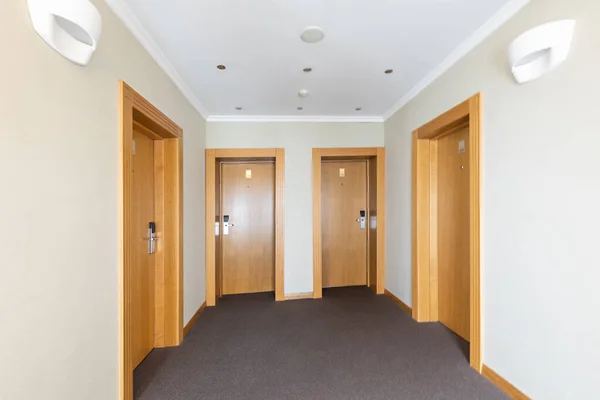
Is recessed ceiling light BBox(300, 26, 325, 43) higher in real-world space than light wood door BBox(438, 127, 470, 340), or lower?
higher

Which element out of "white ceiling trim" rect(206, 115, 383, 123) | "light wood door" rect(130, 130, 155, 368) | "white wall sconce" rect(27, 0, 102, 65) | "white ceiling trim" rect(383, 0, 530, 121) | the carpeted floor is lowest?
the carpeted floor

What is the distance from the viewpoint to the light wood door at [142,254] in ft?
7.04

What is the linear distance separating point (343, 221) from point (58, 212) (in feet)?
11.2

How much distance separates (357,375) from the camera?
2076 millimetres

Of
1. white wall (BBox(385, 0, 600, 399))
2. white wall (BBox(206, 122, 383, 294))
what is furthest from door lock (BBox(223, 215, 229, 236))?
white wall (BBox(385, 0, 600, 399))

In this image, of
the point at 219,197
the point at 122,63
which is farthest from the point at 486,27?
the point at 219,197

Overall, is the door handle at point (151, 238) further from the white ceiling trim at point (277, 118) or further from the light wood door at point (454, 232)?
the light wood door at point (454, 232)

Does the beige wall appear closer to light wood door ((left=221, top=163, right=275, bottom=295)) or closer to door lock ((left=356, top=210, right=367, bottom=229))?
light wood door ((left=221, top=163, right=275, bottom=295))

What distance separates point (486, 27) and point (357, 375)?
2.59 meters

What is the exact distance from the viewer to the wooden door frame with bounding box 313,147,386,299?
371cm

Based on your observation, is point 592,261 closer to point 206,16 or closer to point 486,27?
point 486,27

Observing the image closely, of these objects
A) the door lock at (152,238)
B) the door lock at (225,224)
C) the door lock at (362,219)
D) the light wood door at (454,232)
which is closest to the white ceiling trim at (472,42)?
the light wood door at (454,232)

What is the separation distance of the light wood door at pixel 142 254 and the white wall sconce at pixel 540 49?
2529mm

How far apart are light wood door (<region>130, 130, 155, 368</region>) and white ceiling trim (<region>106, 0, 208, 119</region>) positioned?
586 millimetres
